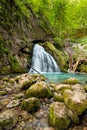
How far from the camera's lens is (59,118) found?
4.11m

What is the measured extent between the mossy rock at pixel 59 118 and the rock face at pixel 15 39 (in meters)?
Answer: 7.51

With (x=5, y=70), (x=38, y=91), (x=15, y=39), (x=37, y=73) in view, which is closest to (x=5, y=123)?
(x=38, y=91)

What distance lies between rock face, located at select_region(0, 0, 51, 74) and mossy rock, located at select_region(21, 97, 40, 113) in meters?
6.85

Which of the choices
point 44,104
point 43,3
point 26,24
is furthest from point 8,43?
point 43,3

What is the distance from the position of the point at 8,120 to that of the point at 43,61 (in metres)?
12.0

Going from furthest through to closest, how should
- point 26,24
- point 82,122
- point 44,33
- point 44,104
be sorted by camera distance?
point 44,33 → point 26,24 → point 44,104 → point 82,122

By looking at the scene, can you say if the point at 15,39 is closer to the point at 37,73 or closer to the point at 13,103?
the point at 37,73

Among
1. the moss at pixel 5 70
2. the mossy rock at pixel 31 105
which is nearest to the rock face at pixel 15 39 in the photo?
the moss at pixel 5 70

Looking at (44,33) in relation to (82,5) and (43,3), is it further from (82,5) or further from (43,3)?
(82,5)

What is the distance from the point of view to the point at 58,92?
18.6 ft

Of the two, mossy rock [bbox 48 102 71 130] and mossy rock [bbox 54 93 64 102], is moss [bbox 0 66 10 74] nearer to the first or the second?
mossy rock [bbox 54 93 64 102]

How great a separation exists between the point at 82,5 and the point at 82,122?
39267 mm

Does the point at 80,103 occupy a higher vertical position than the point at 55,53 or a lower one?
higher

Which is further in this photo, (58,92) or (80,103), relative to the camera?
(58,92)
